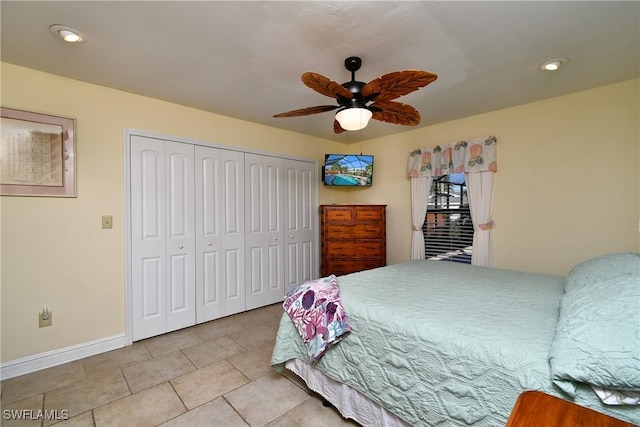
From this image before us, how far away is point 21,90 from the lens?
2.22 metres

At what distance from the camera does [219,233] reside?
333 cm

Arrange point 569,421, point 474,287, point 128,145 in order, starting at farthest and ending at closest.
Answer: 1. point 128,145
2. point 474,287
3. point 569,421

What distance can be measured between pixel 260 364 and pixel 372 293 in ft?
3.87

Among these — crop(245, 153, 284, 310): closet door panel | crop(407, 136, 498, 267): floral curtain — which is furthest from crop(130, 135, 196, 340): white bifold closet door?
crop(407, 136, 498, 267): floral curtain

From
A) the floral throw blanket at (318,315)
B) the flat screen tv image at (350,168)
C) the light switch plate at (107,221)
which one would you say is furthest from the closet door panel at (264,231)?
the floral throw blanket at (318,315)

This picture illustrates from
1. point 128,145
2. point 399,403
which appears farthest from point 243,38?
point 399,403

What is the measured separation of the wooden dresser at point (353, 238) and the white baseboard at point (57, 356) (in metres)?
2.47

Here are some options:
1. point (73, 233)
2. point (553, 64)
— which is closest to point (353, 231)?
point (553, 64)

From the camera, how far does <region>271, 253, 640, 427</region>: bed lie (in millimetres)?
958

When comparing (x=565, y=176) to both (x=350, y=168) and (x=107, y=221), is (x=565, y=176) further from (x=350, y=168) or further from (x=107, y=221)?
(x=107, y=221)

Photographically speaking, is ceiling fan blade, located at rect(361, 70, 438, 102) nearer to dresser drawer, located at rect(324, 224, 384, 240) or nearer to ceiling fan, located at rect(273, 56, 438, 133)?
ceiling fan, located at rect(273, 56, 438, 133)

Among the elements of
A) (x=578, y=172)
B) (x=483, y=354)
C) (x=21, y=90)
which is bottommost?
(x=483, y=354)

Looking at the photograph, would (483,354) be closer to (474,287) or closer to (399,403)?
(399,403)

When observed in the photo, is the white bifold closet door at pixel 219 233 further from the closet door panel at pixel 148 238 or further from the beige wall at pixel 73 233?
the beige wall at pixel 73 233
